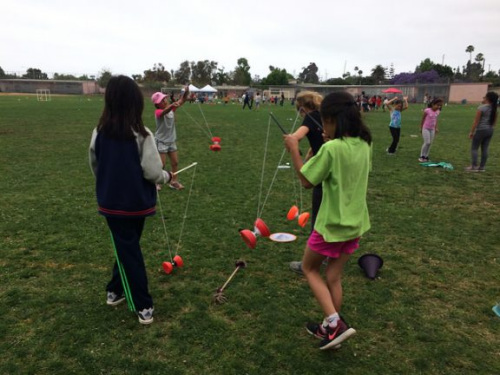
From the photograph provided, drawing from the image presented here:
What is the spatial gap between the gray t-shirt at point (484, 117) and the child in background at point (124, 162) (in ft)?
26.1

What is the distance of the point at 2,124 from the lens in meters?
16.8

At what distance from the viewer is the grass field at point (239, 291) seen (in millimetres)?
2869

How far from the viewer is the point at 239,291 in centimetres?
379

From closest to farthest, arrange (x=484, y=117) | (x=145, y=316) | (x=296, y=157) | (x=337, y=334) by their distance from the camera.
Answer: (x=296, y=157)
(x=337, y=334)
(x=145, y=316)
(x=484, y=117)

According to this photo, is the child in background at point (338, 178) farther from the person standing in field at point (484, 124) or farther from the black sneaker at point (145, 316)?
the person standing in field at point (484, 124)

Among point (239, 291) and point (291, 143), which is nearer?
point (291, 143)

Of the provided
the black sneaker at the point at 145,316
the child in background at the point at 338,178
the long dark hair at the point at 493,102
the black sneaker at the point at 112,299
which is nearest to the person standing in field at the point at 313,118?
the child in background at the point at 338,178

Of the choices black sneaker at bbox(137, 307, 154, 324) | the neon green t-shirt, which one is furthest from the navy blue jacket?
the neon green t-shirt

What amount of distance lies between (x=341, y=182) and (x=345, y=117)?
0.46 metres

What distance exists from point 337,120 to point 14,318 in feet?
10.4

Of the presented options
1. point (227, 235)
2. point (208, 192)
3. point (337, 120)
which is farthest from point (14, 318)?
point (208, 192)

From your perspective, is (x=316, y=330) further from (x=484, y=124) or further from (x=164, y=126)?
(x=484, y=124)

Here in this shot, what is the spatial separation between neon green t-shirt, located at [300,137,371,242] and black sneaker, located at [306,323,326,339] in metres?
0.87

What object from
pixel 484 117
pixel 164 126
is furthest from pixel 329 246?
pixel 484 117
